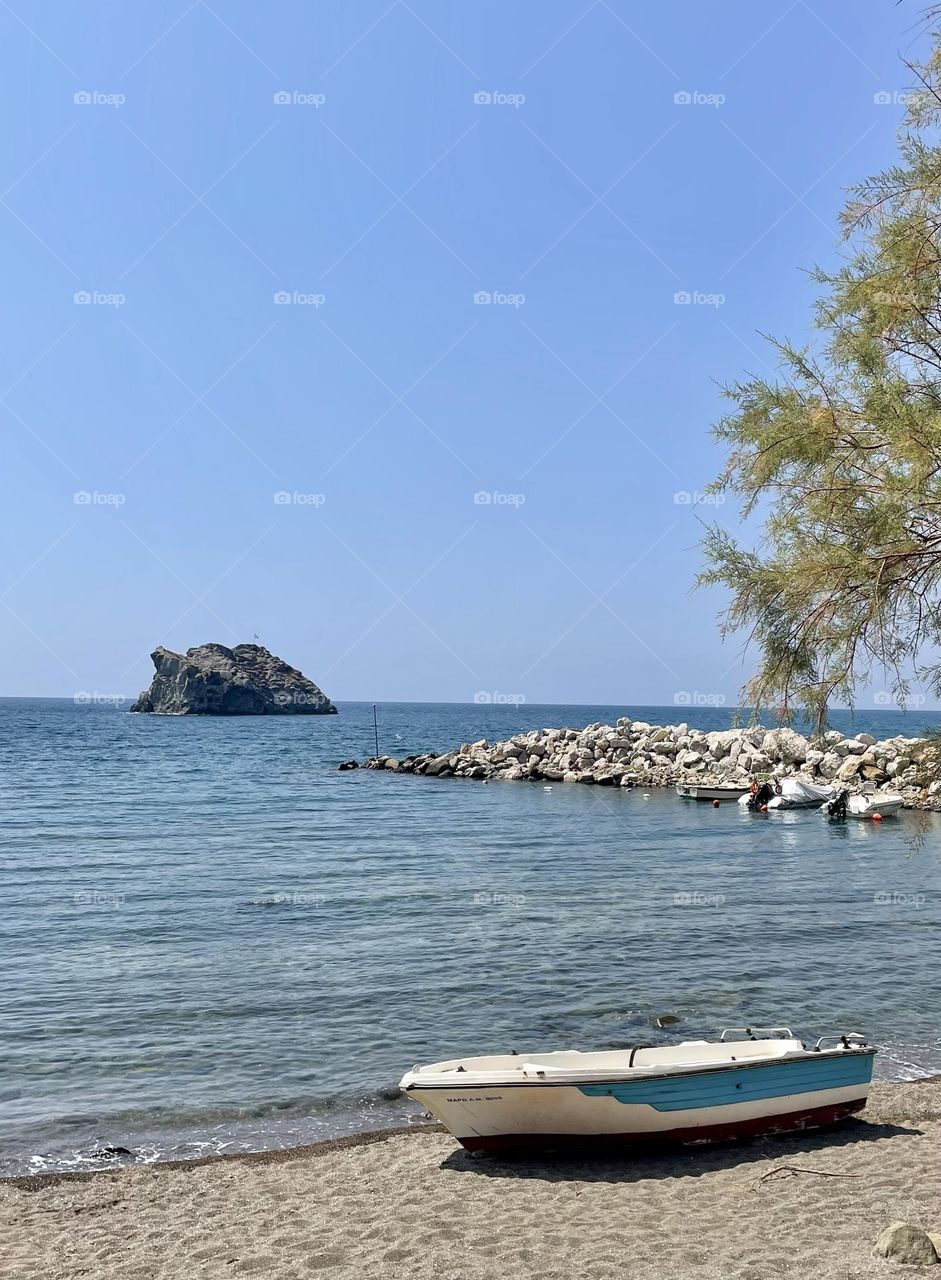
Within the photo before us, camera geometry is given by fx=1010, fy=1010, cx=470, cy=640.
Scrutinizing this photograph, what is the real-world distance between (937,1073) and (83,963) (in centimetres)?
1325

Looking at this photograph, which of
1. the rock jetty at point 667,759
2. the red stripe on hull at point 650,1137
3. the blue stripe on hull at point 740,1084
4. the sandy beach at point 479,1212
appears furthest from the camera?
the rock jetty at point 667,759

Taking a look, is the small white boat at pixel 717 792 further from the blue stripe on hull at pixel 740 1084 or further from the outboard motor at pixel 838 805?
Answer: the blue stripe on hull at pixel 740 1084

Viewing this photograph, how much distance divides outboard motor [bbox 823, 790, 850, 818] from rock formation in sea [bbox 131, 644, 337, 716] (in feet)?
480

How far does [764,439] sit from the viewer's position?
32.2 ft

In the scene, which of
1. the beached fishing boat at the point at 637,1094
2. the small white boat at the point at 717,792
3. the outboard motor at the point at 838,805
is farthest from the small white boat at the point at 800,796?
the beached fishing boat at the point at 637,1094

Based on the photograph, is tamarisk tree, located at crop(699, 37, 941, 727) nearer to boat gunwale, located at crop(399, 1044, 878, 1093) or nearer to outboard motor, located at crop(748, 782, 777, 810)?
boat gunwale, located at crop(399, 1044, 878, 1093)

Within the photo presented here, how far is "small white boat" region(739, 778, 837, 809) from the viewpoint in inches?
1614

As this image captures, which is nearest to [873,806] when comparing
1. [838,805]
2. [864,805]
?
[864,805]

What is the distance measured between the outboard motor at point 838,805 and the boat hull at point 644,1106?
30.1 m

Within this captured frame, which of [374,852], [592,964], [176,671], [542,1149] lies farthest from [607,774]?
[176,671]

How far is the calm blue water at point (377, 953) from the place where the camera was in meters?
12.0

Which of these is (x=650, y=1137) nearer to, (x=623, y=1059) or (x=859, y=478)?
(x=623, y=1059)

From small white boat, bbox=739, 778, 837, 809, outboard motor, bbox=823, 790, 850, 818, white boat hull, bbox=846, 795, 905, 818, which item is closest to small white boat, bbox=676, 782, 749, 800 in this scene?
small white boat, bbox=739, 778, 837, 809

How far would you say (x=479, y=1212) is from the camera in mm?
8625
